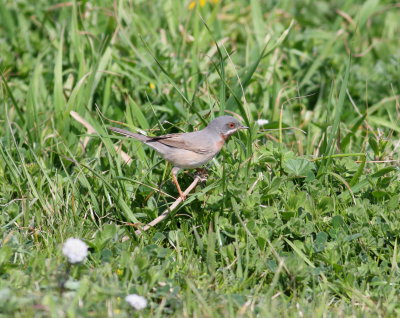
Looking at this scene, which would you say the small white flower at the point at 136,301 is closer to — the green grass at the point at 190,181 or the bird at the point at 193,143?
the green grass at the point at 190,181

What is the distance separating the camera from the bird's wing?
5023 mm

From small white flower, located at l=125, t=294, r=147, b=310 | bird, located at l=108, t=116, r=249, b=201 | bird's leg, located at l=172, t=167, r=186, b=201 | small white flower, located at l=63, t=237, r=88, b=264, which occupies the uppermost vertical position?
small white flower, located at l=63, t=237, r=88, b=264

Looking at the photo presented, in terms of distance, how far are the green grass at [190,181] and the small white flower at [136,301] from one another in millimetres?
61

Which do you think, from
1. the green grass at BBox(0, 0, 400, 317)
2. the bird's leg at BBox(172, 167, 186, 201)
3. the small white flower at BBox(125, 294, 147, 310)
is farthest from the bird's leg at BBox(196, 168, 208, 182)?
the small white flower at BBox(125, 294, 147, 310)

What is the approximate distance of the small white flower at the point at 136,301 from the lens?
148 inches

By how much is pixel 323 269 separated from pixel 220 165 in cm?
134

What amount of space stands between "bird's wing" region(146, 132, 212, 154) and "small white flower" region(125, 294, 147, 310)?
1.52 metres

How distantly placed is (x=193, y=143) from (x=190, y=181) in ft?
1.42

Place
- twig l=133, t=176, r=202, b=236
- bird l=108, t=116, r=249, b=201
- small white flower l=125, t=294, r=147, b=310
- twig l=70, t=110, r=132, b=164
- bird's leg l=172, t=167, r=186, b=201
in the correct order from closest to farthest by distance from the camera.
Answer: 1. small white flower l=125, t=294, r=147, b=310
2. twig l=133, t=176, r=202, b=236
3. bird's leg l=172, t=167, r=186, b=201
4. bird l=108, t=116, r=249, b=201
5. twig l=70, t=110, r=132, b=164

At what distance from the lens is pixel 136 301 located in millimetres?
3781

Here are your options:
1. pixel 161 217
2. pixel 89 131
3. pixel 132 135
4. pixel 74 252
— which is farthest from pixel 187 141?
pixel 74 252

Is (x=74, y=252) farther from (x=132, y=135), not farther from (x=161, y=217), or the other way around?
(x=132, y=135)

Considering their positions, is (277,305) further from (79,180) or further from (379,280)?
(79,180)

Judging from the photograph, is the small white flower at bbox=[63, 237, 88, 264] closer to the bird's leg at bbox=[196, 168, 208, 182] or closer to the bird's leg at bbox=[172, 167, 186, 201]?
the bird's leg at bbox=[172, 167, 186, 201]
